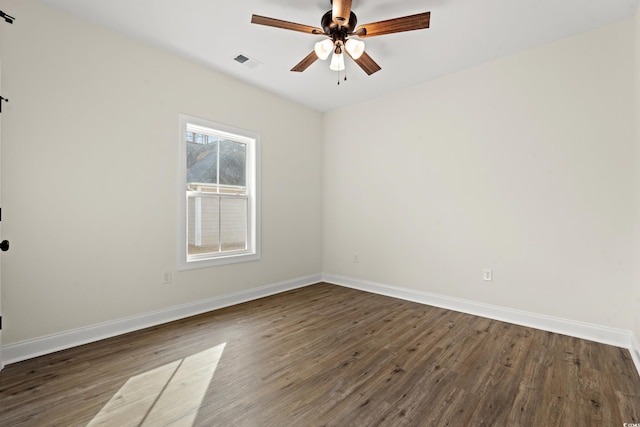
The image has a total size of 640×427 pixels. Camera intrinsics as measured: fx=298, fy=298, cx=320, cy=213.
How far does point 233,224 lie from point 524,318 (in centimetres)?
344

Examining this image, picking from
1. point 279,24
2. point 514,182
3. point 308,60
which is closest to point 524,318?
point 514,182

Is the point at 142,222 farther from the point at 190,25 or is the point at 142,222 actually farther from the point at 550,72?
the point at 550,72

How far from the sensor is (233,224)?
388 cm

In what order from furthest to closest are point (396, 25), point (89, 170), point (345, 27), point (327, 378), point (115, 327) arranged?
point (115, 327), point (89, 170), point (345, 27), point (396, 25), point (327, 378)

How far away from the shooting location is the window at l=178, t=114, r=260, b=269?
331 cm

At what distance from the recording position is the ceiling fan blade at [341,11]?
206cm

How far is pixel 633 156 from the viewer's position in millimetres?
2541

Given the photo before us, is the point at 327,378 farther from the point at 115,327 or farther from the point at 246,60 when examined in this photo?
the point at 246,60

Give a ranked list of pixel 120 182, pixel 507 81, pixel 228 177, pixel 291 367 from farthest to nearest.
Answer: pixel 228 177, pixel 507 81, pixel 120 182, pixel 291 367

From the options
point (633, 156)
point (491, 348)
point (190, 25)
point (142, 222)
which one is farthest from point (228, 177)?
point (633, 156)

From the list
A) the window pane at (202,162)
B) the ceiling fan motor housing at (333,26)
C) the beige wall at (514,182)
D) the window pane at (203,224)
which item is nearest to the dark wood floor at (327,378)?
the beige wall at (514,182)

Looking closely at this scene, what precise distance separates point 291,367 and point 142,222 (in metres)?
2.02

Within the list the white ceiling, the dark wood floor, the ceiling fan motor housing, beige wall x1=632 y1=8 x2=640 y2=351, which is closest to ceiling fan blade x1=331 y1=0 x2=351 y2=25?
the ceiling fan motor housing

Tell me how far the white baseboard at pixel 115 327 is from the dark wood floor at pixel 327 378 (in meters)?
0.10
